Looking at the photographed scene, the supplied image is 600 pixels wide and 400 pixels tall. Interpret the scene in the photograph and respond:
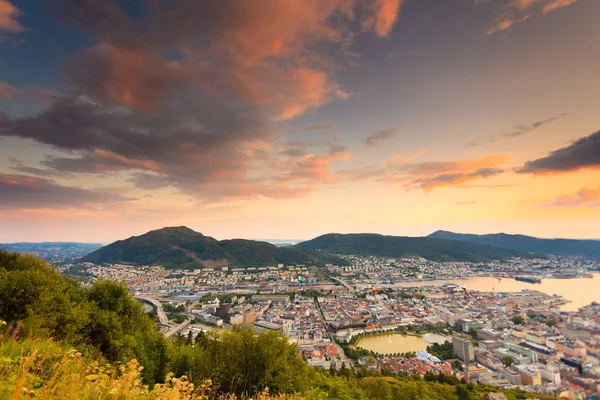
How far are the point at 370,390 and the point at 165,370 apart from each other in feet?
39.0

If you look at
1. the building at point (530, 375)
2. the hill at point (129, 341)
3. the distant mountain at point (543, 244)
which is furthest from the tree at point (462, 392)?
the distant mountain at point (543, 244)

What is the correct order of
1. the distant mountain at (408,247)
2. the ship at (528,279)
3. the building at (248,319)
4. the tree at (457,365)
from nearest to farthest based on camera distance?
the tree at (457,365) → the building at (248,319) → the ship at (528,279) → the distant mountain at (408,247)

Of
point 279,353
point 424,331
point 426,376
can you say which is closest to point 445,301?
point 424,331

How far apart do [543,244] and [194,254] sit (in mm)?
149248

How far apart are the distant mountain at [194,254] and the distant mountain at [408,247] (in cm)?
3624

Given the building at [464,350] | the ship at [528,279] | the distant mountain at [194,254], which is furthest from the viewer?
the distant mountain at [194,254]

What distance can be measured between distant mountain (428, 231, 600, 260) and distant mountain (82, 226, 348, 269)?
73.4 meters

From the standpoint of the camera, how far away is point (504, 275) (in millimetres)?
82625

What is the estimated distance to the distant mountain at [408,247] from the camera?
4921 inches

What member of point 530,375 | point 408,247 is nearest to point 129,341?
point 530,375

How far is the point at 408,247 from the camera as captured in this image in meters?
149

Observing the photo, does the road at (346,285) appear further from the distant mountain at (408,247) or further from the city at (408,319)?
the distant mountain at (408,247)

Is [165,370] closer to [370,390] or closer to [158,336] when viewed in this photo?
[158,336]

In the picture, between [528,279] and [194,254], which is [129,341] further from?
[194,254]
